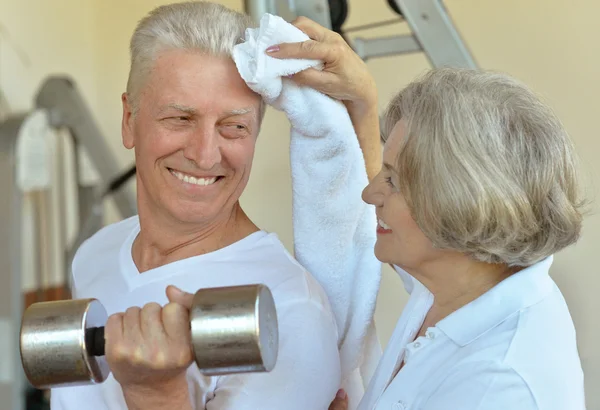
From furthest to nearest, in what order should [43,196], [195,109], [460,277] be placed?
[43,196]
[195,109]
[460,277]

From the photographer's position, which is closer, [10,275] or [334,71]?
[334,71]

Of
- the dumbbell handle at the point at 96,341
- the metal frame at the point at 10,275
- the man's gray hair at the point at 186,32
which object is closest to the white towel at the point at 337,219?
the man's gray hair at the point at 186,32

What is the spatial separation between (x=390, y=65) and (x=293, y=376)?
2.15 metres

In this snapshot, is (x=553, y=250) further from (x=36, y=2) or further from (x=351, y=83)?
(x=36, y=2)

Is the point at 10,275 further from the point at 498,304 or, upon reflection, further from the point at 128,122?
the point at 498,304

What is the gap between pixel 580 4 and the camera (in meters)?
2.71

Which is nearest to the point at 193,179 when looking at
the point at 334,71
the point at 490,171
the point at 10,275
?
the point at 334,71

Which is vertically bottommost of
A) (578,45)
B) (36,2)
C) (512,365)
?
(512,365)

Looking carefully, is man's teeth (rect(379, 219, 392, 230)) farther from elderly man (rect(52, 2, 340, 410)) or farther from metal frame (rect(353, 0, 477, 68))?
metal frame (rect(353, 0, 477, 68))

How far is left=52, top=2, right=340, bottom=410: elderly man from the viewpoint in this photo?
1180mm

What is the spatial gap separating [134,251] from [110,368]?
0.47 meters

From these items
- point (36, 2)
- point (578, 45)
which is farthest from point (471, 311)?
point (36, 2)

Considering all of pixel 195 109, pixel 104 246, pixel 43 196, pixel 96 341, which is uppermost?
pixel 43 196

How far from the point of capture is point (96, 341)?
0.94 m
